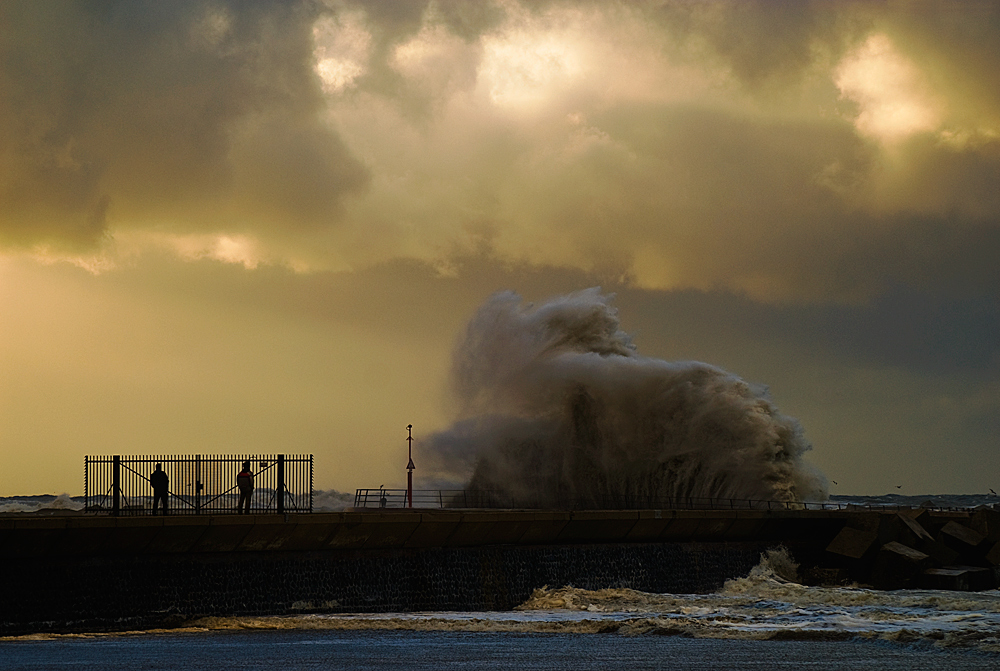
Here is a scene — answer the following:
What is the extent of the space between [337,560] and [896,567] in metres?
12.4

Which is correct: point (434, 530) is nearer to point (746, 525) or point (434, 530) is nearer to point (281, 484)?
point (281, 484)

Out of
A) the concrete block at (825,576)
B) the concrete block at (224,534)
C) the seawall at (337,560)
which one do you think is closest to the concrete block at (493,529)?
the seawall at (337,560)

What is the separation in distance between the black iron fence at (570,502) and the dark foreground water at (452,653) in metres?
12.2

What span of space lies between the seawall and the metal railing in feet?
21.4

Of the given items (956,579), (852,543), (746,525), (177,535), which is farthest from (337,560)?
(956,579)

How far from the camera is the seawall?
2078 cm

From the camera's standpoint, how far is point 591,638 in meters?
20.8

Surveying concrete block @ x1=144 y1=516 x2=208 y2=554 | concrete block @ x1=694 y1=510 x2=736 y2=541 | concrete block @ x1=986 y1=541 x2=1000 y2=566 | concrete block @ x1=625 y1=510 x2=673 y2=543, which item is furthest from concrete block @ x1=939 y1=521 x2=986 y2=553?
concrete block @ x1=144 y1=516 x2=208 y2=554

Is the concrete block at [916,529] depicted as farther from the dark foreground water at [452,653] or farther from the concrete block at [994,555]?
the dark foreground water at [452,653]

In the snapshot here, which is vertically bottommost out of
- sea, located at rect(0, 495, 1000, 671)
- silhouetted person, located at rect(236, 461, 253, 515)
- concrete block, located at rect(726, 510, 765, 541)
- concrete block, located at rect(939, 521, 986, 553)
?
sea, located at rect(0, 495, 1000, 671)

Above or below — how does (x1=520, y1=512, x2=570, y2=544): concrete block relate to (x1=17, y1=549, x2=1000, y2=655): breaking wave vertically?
above

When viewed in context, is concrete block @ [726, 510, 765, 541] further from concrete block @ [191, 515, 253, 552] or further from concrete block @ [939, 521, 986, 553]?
concrete block @ [191, 515, 253, 552]

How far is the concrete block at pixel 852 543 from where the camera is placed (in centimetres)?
2944

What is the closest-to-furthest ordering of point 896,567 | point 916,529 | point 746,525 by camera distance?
point 896,567
point 746,525
point 916,529
